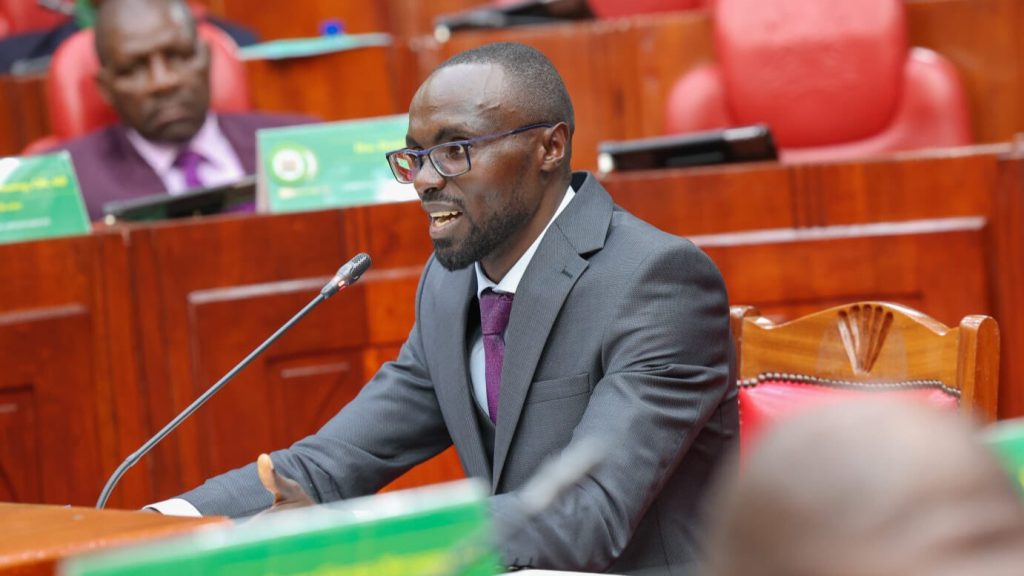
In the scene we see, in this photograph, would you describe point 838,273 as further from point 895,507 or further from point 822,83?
point 895,507

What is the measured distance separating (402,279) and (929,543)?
2577 mm

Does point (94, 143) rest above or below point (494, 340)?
above

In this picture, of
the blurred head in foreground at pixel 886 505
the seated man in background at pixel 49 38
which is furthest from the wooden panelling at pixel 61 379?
the blurred head in foreground at pixel 886 505

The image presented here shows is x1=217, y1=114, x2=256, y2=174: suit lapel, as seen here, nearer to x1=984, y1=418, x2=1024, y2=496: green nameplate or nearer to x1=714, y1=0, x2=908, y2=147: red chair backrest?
x1=714, y1=0, x2=908, y2=147: red chair backrest

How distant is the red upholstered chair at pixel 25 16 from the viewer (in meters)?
5.66

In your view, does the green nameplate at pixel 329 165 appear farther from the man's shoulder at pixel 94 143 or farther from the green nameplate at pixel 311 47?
the green nameplate at pixel 311 47

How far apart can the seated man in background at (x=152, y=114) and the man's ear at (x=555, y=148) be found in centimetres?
211

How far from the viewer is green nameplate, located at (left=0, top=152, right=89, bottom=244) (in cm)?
318

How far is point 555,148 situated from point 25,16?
4.17 metres

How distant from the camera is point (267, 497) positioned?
2.00 meters

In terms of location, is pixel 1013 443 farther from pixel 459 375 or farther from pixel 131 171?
pixel 131 171

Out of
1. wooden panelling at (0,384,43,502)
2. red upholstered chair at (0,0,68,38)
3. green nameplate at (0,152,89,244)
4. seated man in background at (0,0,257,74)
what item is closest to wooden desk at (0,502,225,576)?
wooden panelling at (0,384,43,502)

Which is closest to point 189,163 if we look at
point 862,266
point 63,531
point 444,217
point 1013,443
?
point 862,266

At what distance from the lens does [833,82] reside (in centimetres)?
412
